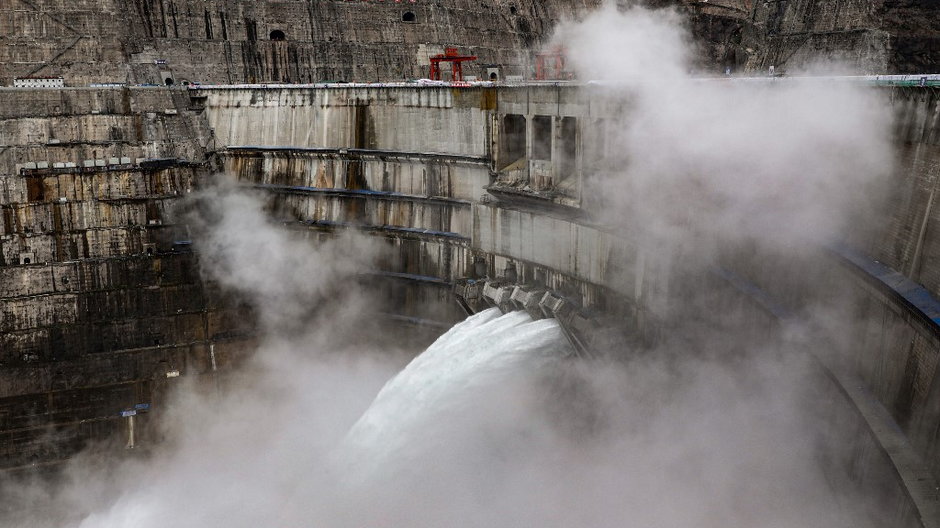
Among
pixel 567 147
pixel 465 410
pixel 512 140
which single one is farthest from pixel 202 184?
pixel 465 410

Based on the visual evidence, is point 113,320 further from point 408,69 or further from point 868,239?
point 868,239

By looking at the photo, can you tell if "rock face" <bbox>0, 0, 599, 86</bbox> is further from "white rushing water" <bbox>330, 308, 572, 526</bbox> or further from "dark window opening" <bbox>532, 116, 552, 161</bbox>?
"white rushing water" <bbox>330, 308, 572, 526</bbox>

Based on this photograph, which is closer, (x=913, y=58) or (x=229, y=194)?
(x=913, y=58)

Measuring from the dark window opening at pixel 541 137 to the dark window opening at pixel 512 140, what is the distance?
120 centimetres

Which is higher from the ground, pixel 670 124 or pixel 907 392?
pixel 670 124

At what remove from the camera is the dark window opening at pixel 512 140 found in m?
23.1

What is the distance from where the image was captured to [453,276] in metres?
25.8

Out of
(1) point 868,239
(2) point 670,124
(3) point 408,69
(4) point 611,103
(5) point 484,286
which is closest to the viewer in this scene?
(1) point 868,239

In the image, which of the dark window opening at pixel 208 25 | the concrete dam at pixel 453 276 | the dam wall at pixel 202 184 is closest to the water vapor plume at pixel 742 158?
the concrete dam at pixel 453 276

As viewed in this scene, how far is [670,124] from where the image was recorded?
16516 mm

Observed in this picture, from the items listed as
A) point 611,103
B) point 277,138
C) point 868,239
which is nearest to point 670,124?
point 611,103

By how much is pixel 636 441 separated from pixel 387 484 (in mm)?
6170

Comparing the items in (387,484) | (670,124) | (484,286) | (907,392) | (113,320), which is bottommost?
(387,484)

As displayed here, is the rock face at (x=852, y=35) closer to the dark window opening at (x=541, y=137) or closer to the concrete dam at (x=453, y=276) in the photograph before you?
the concrete dam at (x=453, y=276)
